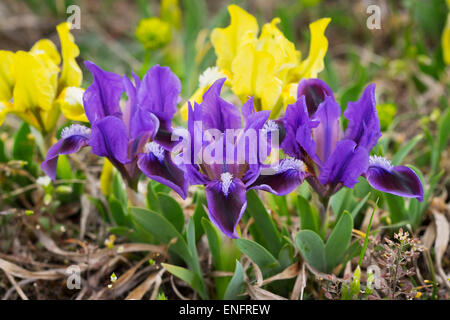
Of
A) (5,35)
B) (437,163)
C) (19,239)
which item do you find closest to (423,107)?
(437,163)

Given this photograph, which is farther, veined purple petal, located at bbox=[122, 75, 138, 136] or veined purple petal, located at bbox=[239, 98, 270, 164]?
veined purple petal, located at bbox=[122, 75, 138, 136]

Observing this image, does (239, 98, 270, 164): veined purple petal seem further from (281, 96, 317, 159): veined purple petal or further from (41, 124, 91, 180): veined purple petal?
(41, 124, 91, 180): veined purple petal

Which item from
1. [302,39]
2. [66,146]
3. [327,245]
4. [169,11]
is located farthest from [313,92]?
[302,39]

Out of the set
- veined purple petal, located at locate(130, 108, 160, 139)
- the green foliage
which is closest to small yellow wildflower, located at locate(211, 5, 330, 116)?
veined purple petal, located at locate(130, 108, 160, 139)

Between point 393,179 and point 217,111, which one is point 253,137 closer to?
point 217,111

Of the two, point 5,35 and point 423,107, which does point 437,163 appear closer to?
point 423,107
